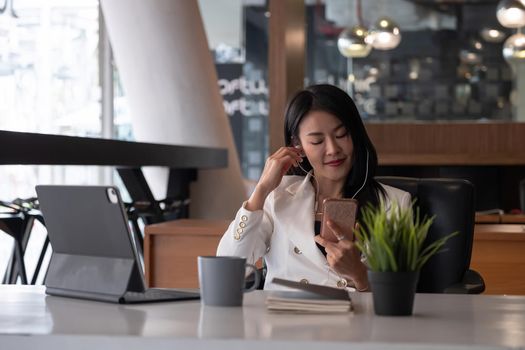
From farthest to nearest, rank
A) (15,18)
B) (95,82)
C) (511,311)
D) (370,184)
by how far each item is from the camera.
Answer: (95,82) < (15,18) < (370,184) < (511,311)

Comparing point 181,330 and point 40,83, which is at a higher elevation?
point 40,83

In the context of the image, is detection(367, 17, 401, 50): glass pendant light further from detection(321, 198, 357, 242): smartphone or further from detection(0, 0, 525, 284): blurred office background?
detection(321, 198, 357, 242): smartphone

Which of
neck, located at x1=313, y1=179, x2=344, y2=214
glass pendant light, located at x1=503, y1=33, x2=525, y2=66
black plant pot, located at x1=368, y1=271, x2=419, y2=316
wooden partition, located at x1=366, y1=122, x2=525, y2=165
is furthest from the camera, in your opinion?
glass pendant light, located at x1=503, y1=33, x2=525, y2=66

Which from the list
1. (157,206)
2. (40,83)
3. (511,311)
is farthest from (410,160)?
(511,311)

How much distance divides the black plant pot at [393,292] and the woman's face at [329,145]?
0.92 meters

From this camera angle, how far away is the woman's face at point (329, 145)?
2799mm

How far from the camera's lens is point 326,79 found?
1225 centimetres

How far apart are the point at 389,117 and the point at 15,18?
5804 millimetres

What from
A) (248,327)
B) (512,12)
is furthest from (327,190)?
(512,12)

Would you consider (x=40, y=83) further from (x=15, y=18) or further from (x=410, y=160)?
(x=410, y=160)

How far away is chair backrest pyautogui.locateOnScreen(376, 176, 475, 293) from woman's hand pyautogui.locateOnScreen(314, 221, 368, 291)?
0.56 m

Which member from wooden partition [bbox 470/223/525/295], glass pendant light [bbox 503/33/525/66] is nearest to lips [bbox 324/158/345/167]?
wooden partition [bbox 470/223/525/295]

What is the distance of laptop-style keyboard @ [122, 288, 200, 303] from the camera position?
2.10 m

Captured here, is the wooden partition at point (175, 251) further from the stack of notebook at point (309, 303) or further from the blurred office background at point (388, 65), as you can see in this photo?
the blurred office background at point (388, 65)
